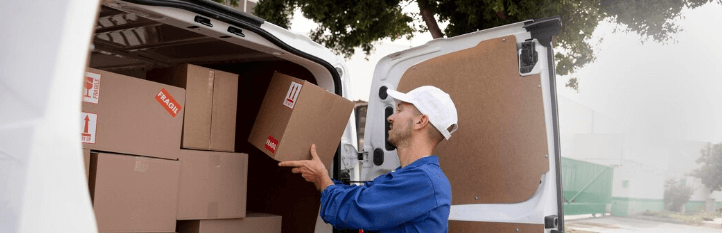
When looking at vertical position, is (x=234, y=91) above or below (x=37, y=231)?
above

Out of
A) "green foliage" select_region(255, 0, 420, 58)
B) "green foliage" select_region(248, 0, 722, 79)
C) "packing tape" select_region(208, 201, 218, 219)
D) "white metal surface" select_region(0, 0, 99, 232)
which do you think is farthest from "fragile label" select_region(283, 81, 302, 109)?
"green foliage" select_region(255, 0, 420, 58)

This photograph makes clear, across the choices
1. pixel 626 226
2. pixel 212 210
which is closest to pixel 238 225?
pixel 212 210

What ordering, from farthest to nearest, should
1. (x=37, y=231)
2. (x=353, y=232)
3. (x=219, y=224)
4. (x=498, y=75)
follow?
(x=353, y=232) → (x=219, y=224) → (x=498, y=75) → (x=37, y=231)

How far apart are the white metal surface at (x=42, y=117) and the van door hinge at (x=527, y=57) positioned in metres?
1.93

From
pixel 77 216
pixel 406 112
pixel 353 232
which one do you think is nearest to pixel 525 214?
pixel 406 112

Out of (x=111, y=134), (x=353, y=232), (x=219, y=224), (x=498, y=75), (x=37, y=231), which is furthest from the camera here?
(x=353, y=232)

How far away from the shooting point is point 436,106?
9.46ft

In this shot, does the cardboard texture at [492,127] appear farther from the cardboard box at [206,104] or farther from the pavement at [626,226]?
the pavement at [626,226]

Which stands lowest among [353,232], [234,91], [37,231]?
[353,232]

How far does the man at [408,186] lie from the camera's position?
2.64 m

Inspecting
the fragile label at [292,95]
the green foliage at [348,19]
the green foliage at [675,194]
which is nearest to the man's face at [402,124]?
the fragile label at [292,95]

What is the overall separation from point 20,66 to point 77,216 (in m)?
0.28

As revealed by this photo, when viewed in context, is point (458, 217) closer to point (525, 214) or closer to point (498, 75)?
point (525, 214)

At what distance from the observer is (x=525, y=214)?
8.75 ft
